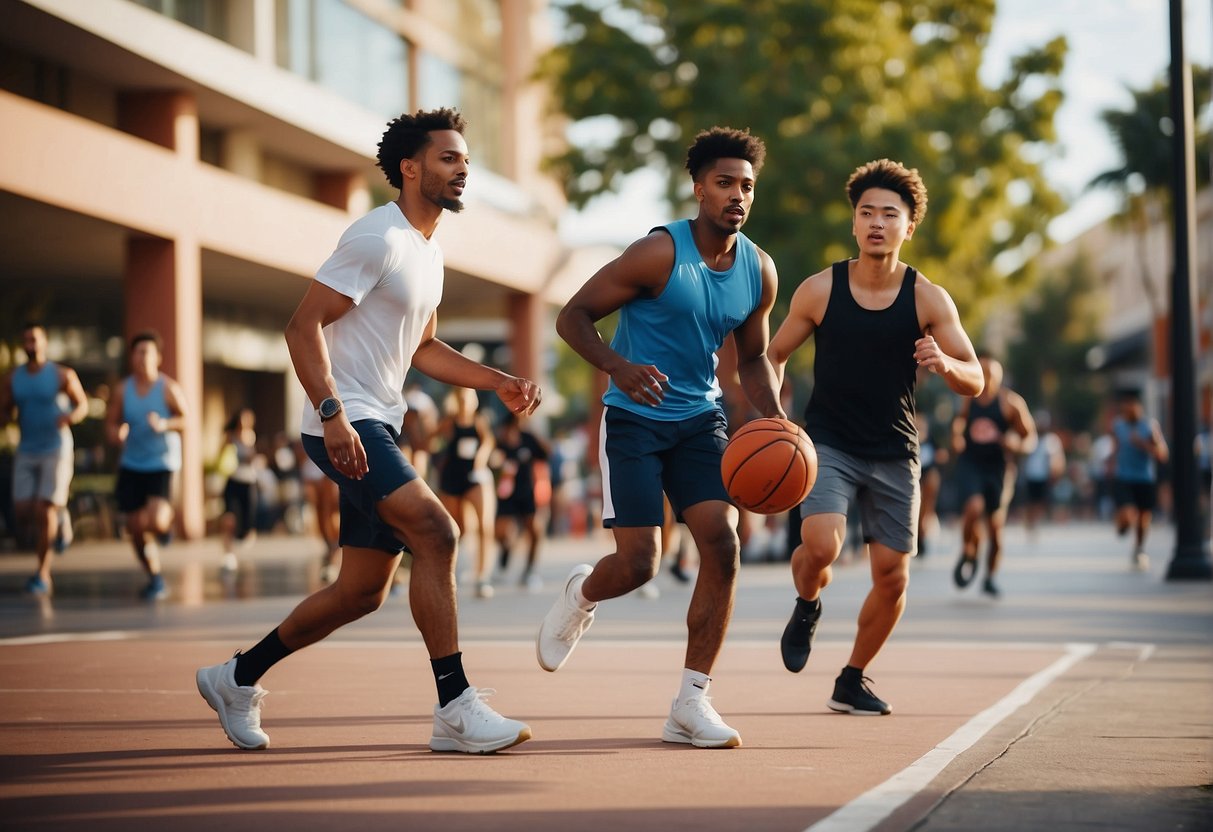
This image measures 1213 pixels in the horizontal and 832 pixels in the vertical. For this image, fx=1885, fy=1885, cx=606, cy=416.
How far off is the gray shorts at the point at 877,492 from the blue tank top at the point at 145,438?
28.3 ft

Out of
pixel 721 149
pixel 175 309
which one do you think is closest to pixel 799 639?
pixel 721 149

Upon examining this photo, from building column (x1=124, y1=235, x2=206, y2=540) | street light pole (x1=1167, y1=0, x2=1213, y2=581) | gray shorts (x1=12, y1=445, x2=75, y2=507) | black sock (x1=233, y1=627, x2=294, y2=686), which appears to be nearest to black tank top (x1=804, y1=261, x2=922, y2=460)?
black sock (x1=233, y1=627, x2=294, y2=686)

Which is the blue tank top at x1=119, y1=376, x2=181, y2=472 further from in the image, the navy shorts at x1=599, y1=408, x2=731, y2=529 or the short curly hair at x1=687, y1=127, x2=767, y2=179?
the short curly hair at x1=687, y1=127, x2=767, y2=179

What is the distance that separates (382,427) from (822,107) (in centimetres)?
2832

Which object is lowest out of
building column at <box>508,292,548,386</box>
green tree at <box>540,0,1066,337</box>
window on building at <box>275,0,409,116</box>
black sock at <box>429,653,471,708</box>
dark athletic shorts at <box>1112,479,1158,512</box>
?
black sock at <box>429,653,471,708</box>

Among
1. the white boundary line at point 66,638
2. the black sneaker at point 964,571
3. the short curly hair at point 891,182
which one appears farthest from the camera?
the black sneaker at point 964,571

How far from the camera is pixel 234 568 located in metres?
20.7

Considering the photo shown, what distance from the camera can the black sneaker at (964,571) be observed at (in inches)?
630

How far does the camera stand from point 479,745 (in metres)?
6.51

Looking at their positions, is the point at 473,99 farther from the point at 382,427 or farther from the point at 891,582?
the point at 382,427

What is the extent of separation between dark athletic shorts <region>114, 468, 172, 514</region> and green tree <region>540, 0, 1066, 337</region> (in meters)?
19.1

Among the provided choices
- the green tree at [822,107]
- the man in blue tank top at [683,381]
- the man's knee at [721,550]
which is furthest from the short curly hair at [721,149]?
the green tree at [822,107]

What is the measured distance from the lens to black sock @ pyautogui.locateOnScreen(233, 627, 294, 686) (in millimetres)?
6699

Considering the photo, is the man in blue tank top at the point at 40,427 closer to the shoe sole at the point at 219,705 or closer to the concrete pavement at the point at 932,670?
the concrete pavement at the point at 932,670
